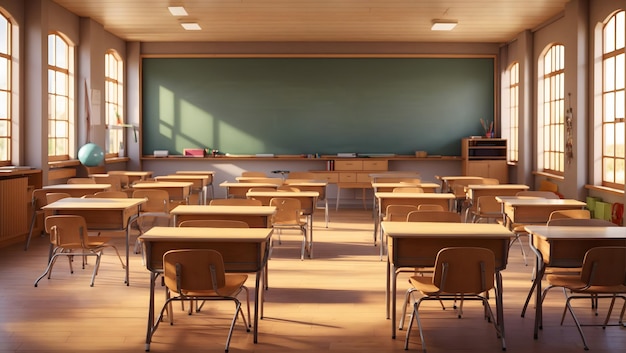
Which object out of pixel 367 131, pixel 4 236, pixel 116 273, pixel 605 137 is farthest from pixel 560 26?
pixel 4 236

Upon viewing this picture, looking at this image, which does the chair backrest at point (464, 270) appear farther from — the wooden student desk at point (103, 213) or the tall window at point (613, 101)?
the tall window at point (613, 101)

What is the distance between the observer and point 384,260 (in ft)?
27.6

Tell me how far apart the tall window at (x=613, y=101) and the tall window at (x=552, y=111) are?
158 centimetres

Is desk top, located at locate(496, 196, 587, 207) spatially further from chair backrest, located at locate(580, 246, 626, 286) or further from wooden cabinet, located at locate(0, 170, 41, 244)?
wooden cabinet, located at locate(0, 170, 41, 244)

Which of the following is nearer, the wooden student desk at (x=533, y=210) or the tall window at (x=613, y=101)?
the wooden student desk at (x=533, y=210)

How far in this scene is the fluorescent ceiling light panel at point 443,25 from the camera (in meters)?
12.4

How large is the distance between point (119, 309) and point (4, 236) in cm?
425

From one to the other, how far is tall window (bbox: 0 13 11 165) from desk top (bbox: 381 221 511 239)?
686 cm

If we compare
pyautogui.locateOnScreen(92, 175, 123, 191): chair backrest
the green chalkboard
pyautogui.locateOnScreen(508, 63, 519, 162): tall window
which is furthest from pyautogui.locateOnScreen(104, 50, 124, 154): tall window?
pyautogui.locateOnScreen(508, 63, 519, 162): tall window

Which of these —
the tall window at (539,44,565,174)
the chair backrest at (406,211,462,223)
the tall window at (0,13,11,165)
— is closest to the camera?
the chair backrest at (406,211,462,223)

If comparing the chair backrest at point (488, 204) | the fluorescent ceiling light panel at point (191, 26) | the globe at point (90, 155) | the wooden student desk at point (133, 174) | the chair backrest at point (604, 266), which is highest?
the fluorescent ceiling light panel at point (191, 26)

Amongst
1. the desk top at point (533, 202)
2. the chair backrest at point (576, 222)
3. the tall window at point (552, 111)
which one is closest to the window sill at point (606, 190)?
the tall window at point (552, 111)

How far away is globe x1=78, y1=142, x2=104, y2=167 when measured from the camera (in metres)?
11.8

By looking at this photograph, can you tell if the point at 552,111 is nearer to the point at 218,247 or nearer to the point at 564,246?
the point at 564,246
